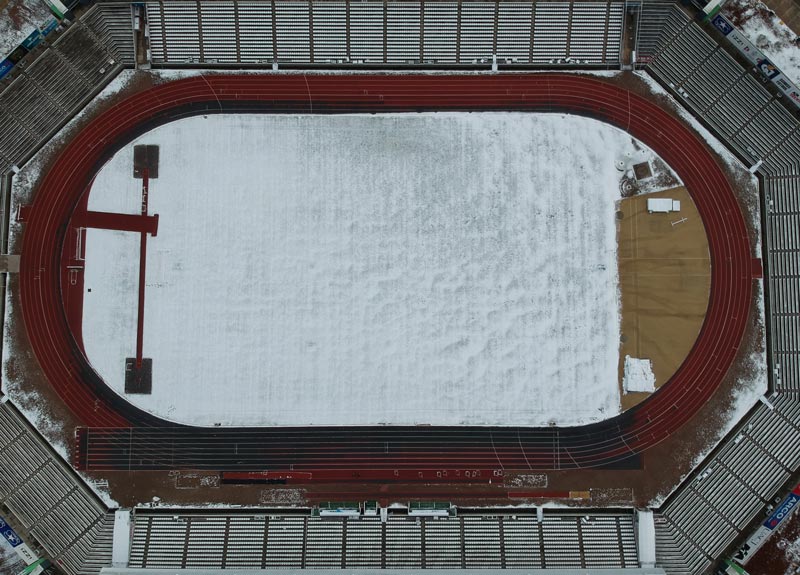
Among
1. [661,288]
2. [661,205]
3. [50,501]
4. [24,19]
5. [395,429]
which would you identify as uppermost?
[24,19]

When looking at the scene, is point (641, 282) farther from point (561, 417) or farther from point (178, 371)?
point (178, 371)

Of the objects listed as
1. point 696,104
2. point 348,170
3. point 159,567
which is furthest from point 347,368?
point 696,104

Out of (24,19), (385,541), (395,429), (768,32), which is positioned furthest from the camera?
(24,19)

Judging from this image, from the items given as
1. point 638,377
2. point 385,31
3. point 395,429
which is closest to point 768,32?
point 638,377

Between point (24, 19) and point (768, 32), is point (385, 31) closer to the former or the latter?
point (24, 19)

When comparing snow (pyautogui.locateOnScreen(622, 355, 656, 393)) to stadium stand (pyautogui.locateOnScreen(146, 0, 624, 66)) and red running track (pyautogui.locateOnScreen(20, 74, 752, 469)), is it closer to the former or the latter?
red running track (pyautogui.locateOnScreen(20, 74, 752, 469))

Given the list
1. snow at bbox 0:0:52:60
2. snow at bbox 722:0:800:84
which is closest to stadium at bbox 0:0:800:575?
snow at bbox 0:0:52:60

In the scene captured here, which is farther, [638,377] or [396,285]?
[396,285]
